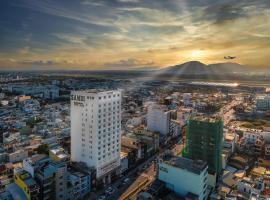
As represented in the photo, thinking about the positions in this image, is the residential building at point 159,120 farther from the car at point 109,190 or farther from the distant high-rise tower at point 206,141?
the car at point 109,190

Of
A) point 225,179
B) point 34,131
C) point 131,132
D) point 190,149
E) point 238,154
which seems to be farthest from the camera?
point 34,131

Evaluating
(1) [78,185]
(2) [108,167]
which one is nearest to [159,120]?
(2) [108,167]

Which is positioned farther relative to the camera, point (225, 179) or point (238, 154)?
point (238, 154)

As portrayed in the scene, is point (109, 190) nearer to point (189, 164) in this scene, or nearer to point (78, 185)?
point (78, 185)

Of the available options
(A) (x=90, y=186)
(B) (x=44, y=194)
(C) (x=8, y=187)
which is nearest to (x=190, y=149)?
(A) (x=90, y=186)

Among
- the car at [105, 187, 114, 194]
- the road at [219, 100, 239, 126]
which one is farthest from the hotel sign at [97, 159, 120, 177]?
the road at [219, 100, 239, 126]

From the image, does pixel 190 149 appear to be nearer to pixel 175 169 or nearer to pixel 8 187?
pixel 175 169

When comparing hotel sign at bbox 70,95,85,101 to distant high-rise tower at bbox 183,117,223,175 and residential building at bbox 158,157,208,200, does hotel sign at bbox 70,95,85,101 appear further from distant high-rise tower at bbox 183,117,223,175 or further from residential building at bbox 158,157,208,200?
distant high-rise tower at bbox 183,117,223,175

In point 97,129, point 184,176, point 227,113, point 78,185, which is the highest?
point 97,129
